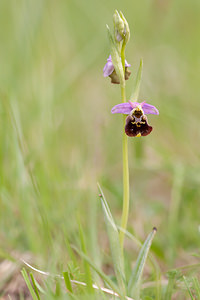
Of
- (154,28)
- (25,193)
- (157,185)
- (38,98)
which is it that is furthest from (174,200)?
(154,28)

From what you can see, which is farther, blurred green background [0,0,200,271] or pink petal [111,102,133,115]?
blurred green background [0,0,200,271]

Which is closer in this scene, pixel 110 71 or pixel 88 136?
pixel 110 71

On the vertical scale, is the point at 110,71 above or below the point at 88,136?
below

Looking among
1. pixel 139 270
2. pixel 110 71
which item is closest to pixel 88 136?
pixel 110 71

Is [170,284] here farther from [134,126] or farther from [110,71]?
[110,71]

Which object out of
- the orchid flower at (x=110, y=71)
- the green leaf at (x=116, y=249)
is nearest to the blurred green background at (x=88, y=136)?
the green leaf at (x=116, y=249)

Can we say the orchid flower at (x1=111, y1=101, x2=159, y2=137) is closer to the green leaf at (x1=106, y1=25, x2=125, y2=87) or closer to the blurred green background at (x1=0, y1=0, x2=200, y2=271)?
the green leaf at (x1=106, y1=25, x2=125, y2=87)

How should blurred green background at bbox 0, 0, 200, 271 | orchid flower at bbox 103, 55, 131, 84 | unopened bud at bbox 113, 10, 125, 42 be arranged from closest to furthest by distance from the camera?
unopened bud at bbox 113, 10, 125, 42 → orchid flower at bbox 103, 55, 131, 84 → blurred green background at bbox 0, 0, 200, 271

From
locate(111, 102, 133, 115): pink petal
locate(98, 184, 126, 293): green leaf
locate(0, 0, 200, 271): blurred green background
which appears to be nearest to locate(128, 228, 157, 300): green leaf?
locate(98, 184, 126, 293): green leaf

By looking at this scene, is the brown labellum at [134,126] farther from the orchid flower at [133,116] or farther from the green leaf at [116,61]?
the green leaf at [116,61]
